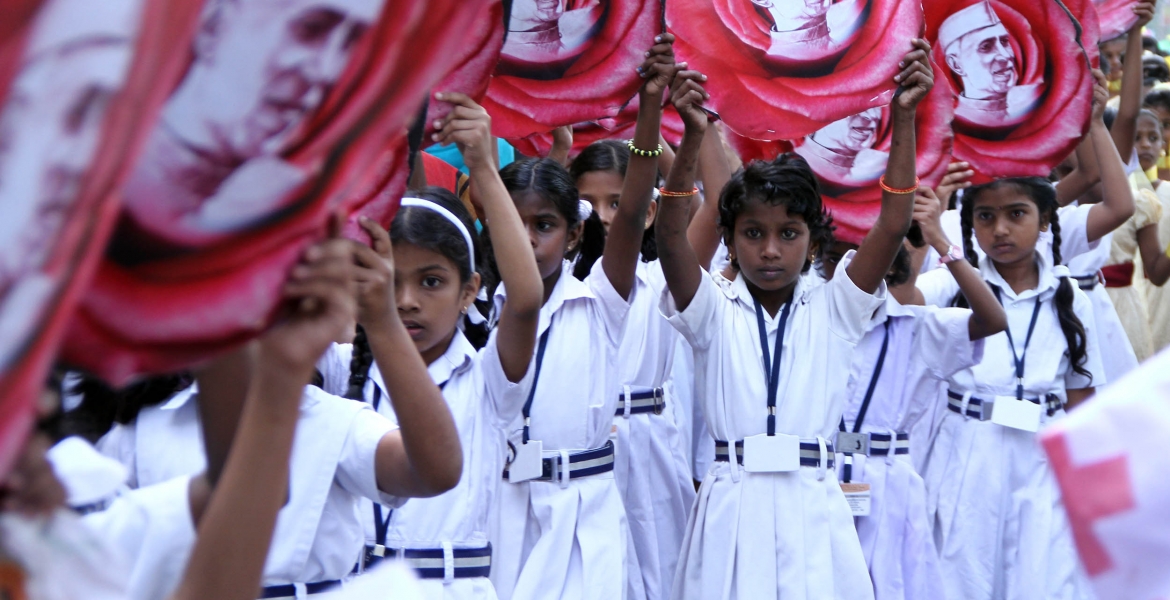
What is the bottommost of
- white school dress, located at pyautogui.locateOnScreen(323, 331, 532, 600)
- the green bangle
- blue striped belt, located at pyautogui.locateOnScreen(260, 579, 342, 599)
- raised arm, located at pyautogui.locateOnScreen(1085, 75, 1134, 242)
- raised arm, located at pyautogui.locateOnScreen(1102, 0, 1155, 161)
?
blue striped belt, located at pyautogui.locateOnScreen(260, 579, 342, 599)

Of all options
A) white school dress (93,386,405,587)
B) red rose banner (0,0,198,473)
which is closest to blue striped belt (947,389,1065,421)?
white school dress (93,386,405,587)

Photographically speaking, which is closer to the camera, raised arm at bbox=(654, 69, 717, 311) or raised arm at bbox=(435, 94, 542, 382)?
raised arm at bbox=(435, 94, 542, 382)

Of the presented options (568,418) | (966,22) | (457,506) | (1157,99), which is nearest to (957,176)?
(966,22)

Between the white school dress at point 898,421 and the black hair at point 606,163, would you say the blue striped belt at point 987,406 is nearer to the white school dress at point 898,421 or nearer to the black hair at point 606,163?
the white school dress at point 898,421

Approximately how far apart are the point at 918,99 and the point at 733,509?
3.97 ft

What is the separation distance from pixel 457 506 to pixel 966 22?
2201 mm

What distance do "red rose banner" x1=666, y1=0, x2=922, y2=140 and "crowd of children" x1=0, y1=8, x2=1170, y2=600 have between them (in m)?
0.08

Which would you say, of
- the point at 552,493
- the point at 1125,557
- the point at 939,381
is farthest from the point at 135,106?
the point at 939,381

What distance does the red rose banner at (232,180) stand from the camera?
100 cm

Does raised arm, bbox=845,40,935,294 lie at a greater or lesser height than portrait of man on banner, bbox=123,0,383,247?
greater

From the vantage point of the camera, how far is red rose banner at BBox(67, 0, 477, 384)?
3.28 ft

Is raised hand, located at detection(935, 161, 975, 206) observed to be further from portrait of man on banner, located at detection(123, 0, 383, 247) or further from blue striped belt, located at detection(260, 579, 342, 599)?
portrait of man on banner, located at detection(123, 0, 383, 247)

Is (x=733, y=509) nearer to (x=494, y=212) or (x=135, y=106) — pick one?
(x=494, y=212)

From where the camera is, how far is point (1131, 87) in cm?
554
